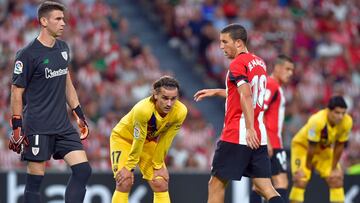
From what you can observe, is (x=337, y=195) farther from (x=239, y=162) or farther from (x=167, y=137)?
(x=167, y=137)

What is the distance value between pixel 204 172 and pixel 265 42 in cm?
667

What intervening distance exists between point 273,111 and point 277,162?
670mm

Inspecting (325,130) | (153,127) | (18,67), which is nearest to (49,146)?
(18,67)

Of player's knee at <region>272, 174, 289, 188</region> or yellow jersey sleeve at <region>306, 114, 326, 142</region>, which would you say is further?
yellow jersey sleeve at <region>306, 114, 326, 142</region>

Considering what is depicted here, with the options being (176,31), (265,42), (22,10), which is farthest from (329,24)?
(22,10)

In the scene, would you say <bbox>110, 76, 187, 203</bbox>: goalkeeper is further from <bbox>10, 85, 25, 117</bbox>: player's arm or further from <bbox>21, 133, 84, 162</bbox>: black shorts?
<bbox>10, 85, 25, 117</bbox>: player's arm

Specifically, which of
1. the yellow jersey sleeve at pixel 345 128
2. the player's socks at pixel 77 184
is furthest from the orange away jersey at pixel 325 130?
the player's socks at pixel 77 184

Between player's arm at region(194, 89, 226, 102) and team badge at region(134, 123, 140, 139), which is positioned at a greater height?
player's arm at region(194, 89, 226, 102)

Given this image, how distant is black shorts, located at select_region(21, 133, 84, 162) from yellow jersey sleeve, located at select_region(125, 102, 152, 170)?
1.89ft

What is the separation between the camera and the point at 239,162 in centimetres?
1124

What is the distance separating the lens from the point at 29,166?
11.1 metres

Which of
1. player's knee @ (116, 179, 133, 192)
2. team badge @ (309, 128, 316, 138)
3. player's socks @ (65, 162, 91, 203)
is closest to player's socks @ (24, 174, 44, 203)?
player's socks @ (65, 162, 91, 203)

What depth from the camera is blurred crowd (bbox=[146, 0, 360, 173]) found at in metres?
21.4

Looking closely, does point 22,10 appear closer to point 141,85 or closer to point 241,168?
point 141,85
